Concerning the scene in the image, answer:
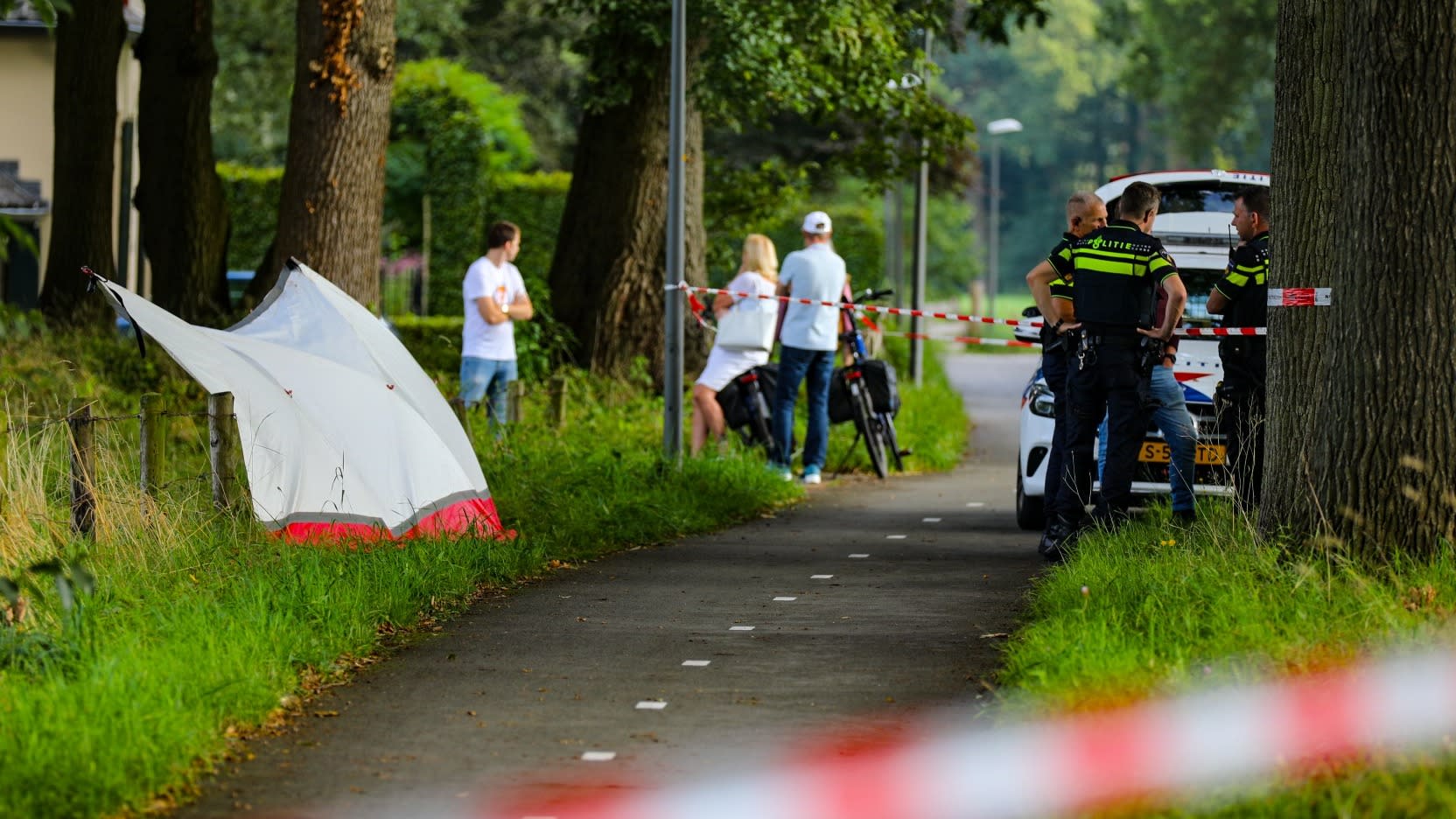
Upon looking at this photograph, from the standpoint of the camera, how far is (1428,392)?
7.62 meters

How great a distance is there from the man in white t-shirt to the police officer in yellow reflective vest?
5350 mm

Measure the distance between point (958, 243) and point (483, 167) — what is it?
25969mm

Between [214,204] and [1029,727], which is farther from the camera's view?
[214,204]

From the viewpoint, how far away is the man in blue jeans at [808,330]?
46.0 ft

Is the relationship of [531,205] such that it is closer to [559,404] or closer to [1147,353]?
[559,404]

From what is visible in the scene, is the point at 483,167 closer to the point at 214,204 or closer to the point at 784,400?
the point at 214,204

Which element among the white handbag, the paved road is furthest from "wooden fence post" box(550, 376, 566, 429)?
the paved road

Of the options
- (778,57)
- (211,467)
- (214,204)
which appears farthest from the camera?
(214,204)

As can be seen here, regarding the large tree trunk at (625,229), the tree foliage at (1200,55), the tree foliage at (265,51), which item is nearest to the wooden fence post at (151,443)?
the large tree trunk at (625,229)

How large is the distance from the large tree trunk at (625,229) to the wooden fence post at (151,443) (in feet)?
30.4

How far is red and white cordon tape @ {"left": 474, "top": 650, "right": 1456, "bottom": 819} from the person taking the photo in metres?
5.18

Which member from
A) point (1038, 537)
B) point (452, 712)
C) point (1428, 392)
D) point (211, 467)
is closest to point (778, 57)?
point (1038, 537)

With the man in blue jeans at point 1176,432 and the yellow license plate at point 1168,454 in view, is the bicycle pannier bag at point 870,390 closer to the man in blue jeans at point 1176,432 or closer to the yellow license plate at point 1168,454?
the yellow license plate at point 1168,454

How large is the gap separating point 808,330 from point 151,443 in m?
5.69
